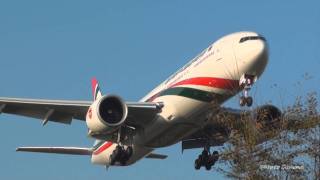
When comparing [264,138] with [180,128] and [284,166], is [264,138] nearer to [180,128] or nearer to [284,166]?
[284,166]

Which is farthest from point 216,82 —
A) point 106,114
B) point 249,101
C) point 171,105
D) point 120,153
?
point 249,101

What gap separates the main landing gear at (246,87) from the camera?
2094cm

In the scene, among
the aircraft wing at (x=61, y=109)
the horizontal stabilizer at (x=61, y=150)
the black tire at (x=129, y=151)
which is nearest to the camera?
the aircraft wing at (x=61, y=109)

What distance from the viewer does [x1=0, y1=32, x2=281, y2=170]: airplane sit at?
28500 mm

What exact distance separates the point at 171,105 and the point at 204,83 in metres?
2.04

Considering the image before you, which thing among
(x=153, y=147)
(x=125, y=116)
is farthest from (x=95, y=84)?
(x=125, y=116)

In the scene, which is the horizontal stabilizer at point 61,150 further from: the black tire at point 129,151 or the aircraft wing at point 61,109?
the black tire at point 129,151

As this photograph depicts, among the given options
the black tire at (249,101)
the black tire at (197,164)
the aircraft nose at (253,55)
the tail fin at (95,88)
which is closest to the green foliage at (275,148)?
the black tire at (249,101)

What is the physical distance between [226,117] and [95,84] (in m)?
27.6

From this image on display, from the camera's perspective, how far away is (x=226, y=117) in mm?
19578

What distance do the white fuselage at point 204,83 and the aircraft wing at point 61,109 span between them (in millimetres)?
587

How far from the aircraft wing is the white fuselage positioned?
587 mm

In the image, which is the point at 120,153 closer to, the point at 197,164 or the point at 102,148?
the point at 102,148

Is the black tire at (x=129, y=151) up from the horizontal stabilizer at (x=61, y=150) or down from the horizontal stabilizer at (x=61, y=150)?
down
